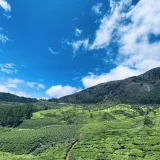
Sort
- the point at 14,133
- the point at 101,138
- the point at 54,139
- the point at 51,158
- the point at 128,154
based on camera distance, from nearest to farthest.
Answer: the point at 128,154 → the point at 51,158 → the point at 101,138 → the point at 54,139 → the point at 14,133

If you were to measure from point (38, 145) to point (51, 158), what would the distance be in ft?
158

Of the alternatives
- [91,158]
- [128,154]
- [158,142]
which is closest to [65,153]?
[91,158]

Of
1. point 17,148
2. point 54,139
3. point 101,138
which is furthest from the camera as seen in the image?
point 54,139

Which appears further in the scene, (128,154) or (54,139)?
(54,139)

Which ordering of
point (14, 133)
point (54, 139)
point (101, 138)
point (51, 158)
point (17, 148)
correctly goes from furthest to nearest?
point (14, 133), point (54, 139), point (17, 148), point (101, 138), point (51, 158)

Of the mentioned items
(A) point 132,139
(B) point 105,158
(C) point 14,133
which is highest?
(C) point 14,133

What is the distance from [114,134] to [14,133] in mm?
75639

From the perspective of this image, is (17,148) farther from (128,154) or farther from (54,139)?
(128,154)

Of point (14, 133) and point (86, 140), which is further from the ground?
point (14, 133)

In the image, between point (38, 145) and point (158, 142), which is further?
point (38, 145)

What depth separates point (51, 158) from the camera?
75500 mm

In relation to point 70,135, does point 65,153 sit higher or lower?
lower

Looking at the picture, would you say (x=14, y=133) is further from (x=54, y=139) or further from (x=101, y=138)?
(x=101, y=138)

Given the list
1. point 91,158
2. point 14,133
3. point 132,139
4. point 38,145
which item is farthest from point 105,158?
point 14,133
